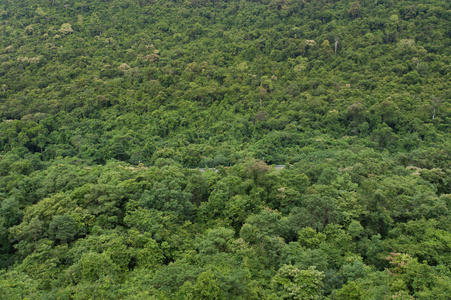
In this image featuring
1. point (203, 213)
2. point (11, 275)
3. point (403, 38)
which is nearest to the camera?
point (11, 275)

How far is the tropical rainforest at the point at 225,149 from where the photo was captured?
16.1 meters

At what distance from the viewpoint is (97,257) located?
15.9m

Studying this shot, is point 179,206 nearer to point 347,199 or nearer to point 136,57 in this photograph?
point 347,199

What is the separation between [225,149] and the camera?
36312mm

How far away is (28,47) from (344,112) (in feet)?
166

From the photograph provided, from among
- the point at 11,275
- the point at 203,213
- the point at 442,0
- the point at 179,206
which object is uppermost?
the point at 442,0

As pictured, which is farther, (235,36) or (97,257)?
(235,36)

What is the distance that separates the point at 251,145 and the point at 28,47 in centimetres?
4245

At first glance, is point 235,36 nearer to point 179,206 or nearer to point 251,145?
point 251,145

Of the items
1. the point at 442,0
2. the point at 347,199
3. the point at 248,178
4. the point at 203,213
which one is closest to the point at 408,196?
the point at 347,199

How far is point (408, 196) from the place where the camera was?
21.7 metres

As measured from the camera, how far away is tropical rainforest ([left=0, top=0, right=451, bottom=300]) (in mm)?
16062

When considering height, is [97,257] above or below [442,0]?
below

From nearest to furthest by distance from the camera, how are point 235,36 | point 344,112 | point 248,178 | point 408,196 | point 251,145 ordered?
point 408,196 → point 248,178 → point 251,145 → point 344,112 → point 235,36
